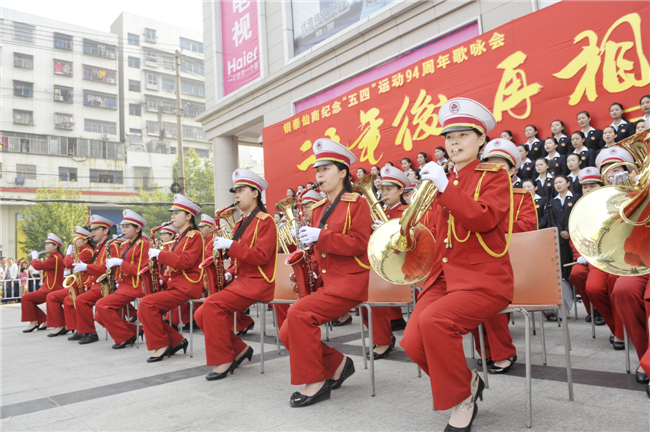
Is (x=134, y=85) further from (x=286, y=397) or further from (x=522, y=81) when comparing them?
(x=286, y=397)

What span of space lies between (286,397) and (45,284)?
722cm

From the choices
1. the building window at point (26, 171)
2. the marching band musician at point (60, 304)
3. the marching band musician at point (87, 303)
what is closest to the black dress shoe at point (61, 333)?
the marching band musician at point (60, 304)

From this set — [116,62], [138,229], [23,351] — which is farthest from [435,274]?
[116,62]

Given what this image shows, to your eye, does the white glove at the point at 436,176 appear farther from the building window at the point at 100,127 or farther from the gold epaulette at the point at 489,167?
the building window at the point at 100,127

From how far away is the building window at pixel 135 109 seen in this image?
139 ft

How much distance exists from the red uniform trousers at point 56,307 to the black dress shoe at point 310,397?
252 inches

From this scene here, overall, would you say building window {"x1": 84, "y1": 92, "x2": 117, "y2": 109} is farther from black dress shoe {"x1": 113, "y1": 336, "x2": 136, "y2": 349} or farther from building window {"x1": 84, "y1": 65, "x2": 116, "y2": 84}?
black dress shoe {"x1": 113, "y1": 336, "x2": 136, "y2": 349}

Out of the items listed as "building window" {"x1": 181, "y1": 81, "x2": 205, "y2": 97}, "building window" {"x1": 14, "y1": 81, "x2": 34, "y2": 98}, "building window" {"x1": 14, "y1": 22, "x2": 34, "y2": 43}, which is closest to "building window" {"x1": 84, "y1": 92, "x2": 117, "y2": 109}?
"building window" {"x1": 14, "y1": 81, "x2": 34, "y2": 98}

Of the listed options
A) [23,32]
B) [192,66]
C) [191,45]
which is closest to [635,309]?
[23,32]

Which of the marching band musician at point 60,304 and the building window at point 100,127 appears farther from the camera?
the building window at point 100,127

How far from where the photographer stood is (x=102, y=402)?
3.69m

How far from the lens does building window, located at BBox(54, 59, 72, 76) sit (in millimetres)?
38500

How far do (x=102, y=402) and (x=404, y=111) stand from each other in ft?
26.6

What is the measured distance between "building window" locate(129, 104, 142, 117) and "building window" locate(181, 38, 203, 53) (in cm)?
966
